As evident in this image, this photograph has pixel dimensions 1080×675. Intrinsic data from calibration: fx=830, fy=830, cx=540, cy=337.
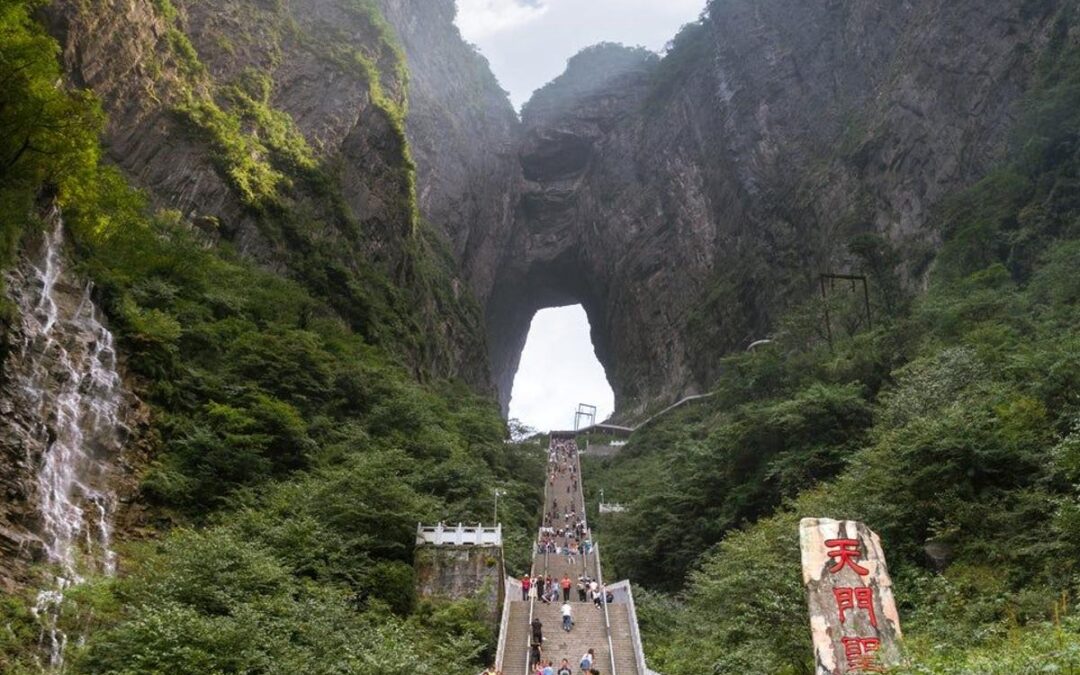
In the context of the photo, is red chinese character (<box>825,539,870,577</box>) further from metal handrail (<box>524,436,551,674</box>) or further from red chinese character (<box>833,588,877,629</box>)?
metal handrail (<box>524,436,551,674</box>)

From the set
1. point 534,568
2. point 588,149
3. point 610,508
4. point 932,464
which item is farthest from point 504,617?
point 588,149

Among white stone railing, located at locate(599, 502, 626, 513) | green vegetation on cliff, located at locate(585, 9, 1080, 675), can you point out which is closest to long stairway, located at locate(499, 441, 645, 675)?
green vegetation on cliff, located at locate(585, 9, 1080, 675)

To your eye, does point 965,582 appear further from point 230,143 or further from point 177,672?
point 230,143

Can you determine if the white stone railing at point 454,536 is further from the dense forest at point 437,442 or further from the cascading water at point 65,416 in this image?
the cascading water at point 65,416

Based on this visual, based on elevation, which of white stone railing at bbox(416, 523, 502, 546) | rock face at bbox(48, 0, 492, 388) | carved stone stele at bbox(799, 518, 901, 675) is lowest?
carved stone stele at bbox(799, 518, 901, 675)

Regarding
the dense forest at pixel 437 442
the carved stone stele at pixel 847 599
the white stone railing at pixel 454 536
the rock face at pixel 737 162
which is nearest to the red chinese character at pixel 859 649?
the carved stone stele at pixel 847 599

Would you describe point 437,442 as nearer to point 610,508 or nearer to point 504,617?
point 504,617
